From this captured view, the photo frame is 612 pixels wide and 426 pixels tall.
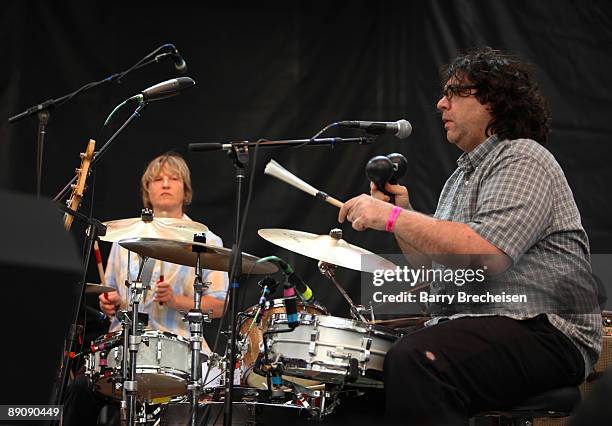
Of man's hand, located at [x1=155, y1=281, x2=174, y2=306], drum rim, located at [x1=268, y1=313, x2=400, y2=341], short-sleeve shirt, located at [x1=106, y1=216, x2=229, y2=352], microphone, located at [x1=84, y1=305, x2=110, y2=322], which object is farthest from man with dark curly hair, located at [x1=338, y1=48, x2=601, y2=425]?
microphone, located at [x1=84, y1=305, x2=110, y2=322]

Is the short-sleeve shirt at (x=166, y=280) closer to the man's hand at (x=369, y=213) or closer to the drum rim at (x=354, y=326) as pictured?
the drum rim at (x=354, y=326)

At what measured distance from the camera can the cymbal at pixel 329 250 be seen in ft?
9.86

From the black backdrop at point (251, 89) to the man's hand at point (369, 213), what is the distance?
1.84m

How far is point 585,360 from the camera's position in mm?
2340

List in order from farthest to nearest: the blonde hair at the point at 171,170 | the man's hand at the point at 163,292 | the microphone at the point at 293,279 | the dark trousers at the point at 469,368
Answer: the blonde hair at the point at 171,170 → the man's hand at the point at 163,292 → the microphone at the point at 293,279 → the dark trousers at the point at 469,368

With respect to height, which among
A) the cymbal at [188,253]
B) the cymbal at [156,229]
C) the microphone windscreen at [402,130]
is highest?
the microphone windscreen at [402,130]

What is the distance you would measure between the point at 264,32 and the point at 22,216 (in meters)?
3.74

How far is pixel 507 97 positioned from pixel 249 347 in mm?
1462

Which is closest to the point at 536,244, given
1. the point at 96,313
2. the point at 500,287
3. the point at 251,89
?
the point at 500,287

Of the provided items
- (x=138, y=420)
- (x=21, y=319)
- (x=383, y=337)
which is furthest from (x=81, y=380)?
→ (x=21, y=319)

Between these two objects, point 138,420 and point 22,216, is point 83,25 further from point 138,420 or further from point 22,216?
point 22,216

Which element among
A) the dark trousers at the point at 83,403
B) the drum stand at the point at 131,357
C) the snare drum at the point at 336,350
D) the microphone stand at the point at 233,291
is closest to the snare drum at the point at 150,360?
the drum stand at the point at 131,357

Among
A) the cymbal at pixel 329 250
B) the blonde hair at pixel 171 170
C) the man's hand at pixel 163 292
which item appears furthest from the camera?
the blonde hair at pixel 171 170

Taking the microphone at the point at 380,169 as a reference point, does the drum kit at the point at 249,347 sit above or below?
below
